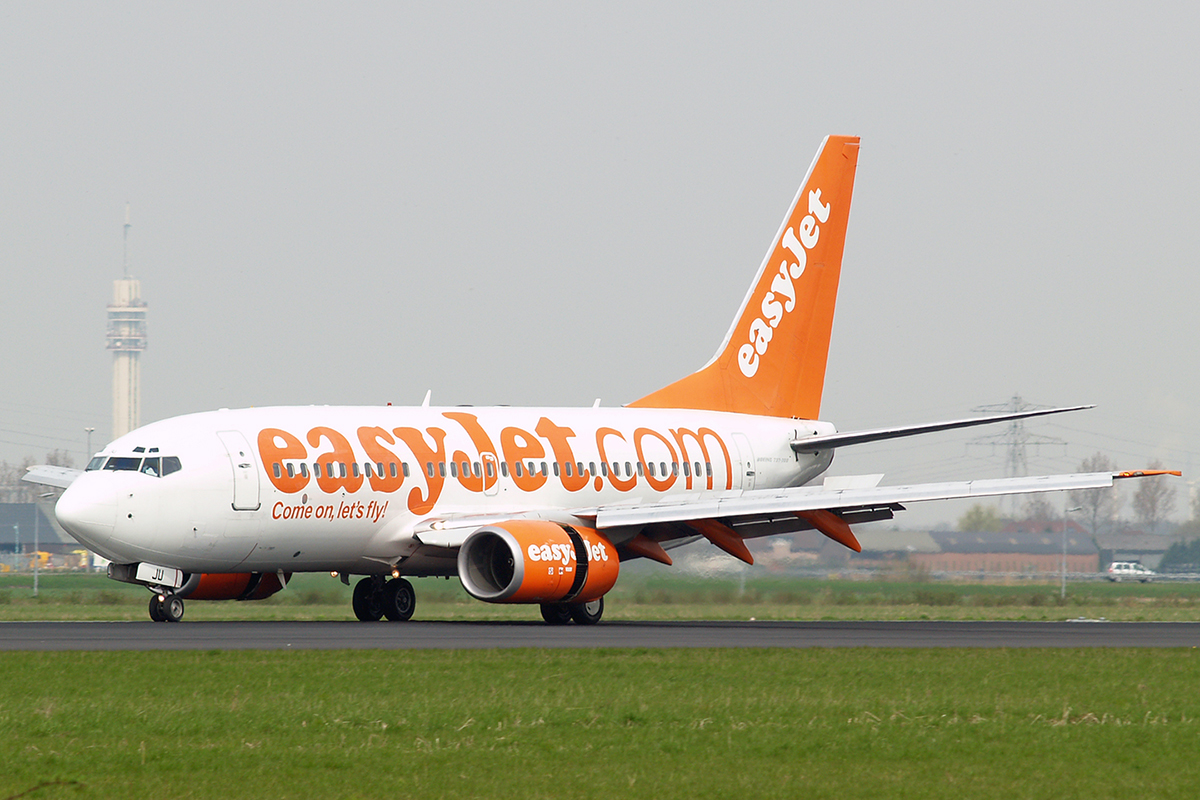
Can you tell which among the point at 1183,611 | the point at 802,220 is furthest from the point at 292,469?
the point at 1183,611

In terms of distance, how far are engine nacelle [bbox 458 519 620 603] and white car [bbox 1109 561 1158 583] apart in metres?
46.1

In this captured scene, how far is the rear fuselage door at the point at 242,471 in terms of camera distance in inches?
1252

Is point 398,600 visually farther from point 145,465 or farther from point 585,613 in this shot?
point 145,465

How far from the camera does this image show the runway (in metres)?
25.3

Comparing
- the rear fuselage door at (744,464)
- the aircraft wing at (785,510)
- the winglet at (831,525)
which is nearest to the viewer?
the aircraft wing at (785,510)

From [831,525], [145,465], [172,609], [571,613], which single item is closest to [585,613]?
[571,613]

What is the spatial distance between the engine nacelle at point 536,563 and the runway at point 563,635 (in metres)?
0.67

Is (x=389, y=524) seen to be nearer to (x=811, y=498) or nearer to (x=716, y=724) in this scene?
(x=811, y=498)

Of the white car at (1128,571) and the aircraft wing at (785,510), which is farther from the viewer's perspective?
the white car at (1128,571)

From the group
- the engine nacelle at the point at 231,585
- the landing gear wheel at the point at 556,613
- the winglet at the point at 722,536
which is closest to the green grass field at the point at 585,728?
the landing gear wheel at the point at 556,613

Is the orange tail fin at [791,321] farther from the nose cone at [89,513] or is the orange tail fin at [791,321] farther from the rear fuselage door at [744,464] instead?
the nose cone at [89,513]

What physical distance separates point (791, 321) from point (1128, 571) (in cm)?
3875

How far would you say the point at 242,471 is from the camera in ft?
105

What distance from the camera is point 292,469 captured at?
107 feet
